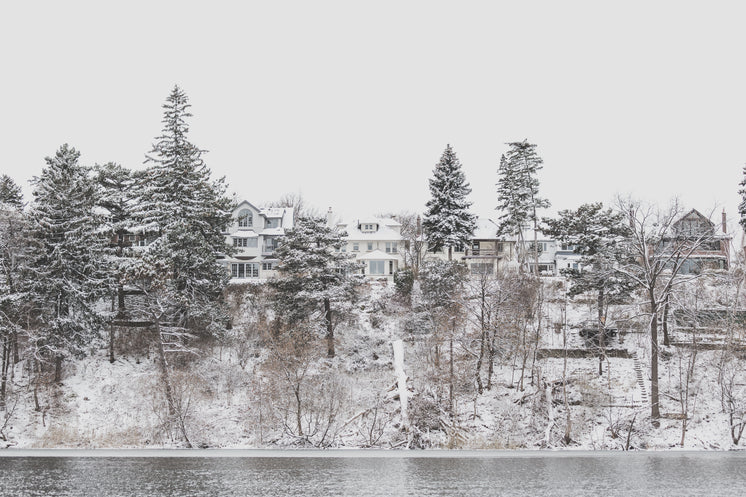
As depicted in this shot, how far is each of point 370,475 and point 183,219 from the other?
23640mm

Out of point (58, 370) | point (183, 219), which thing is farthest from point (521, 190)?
point (58, 370)

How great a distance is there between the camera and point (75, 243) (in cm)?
2586

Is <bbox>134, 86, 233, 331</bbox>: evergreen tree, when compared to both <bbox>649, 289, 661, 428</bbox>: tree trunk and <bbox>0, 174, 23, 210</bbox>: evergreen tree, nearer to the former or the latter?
<bbox>0, 174, 23, 210</bbox>: evergreen tree

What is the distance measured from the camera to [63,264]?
25516mm

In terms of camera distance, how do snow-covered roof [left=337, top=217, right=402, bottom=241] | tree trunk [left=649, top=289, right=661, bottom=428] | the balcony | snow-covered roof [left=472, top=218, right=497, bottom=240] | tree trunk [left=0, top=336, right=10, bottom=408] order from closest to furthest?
tree trunk [left=649, top=289, right=661, bottom=428] < tree trunk [left=0, top=336, right=10, bottom=408] < snow-covered roof [left=337, top=217, right=402, bottom=241] < the balcony < snow-covered roof [left=472, top=218, right=497, bottom=240]

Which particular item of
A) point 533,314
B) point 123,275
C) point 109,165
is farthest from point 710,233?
point 109,165

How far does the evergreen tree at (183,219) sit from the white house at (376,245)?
60.0ft

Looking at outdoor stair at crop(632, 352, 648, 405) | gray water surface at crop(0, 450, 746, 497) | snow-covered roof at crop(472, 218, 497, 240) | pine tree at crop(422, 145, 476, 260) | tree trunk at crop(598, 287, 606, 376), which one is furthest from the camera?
snow-covered roof at crop(472, 218, 497, 240)

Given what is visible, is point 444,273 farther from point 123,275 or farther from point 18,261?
point 18,261

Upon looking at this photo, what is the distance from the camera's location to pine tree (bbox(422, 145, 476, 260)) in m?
39.6

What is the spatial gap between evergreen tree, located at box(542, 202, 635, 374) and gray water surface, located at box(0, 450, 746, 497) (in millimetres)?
20491

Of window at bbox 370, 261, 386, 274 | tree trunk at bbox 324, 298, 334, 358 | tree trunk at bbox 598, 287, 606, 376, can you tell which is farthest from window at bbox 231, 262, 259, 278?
tree trunk at bbox 598, 287, 606, 376

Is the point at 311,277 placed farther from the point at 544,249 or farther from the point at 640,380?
the point at 544,249

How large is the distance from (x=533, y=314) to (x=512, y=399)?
727cm
